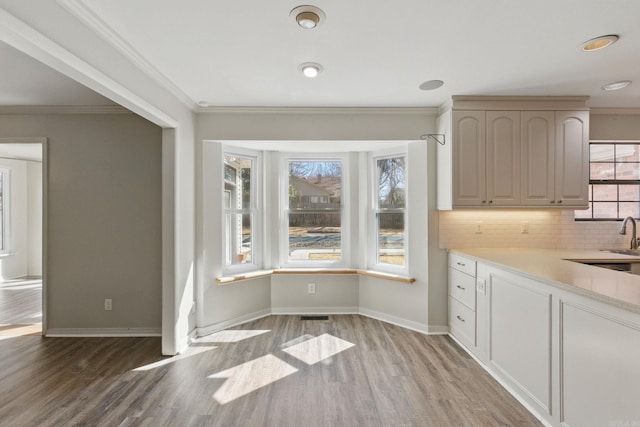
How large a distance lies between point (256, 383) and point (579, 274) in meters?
2.31

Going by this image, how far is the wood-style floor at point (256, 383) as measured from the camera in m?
1.91

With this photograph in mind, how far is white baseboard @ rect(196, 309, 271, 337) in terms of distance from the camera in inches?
122

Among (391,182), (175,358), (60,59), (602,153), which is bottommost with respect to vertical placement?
(175,358)

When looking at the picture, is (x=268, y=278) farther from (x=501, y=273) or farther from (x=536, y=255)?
(x=536, y=255)

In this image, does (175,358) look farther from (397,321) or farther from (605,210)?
(605,210)

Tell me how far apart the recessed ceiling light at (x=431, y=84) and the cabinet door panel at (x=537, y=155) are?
98cm

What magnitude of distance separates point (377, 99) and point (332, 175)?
1.19 meters

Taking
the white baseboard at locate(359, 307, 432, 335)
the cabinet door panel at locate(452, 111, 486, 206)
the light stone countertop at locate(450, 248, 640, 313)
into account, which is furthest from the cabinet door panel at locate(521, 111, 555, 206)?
the white baseboard at locate(359, 307, 432, 335)

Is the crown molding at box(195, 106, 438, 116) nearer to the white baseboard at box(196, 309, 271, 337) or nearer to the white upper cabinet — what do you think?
the white upper cabinet

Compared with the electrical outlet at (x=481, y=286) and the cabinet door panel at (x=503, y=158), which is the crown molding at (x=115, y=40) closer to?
the cabinet door panel at (x=503, y=158)

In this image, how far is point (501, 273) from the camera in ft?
7.36

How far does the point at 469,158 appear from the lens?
2.88 m

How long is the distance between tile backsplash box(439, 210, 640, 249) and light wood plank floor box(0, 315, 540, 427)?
107 centimetres

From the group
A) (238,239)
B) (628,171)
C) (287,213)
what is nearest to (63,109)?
(238,239)
